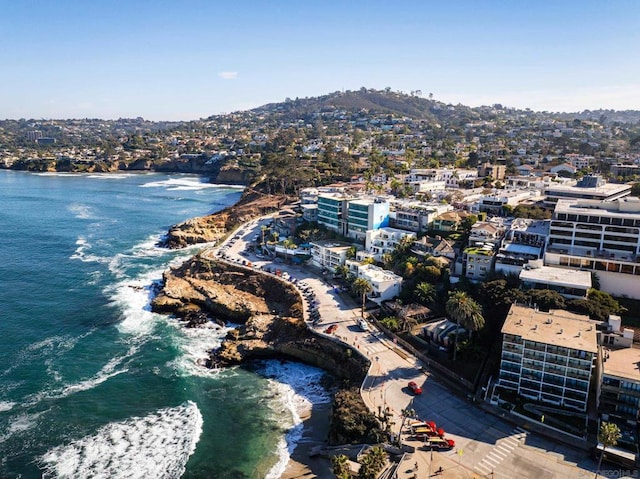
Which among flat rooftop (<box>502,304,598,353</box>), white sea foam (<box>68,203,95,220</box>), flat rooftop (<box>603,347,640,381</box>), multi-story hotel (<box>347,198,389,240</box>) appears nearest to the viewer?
flat rooftop (<box>603,347,640,381</box>)

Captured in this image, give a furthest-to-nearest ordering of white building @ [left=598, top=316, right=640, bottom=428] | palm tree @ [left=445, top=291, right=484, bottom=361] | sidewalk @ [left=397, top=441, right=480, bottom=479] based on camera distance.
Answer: palm tree @ [left=445, top=291, right=484, bottom=361]
white building @ [left=598, top=316, right=640, bottom=428]
sidewalk @ [left=397, top=441, right=480, bottom=479]

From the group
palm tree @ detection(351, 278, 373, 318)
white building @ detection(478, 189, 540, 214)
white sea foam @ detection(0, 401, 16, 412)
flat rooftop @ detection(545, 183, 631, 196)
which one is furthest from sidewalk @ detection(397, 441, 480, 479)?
flat rooftop @ detection(545, 183, 631, 196)

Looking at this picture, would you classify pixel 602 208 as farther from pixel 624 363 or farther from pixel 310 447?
pixel 310 447

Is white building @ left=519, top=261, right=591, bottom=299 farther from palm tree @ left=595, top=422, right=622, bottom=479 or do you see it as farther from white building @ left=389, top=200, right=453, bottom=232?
white building @ left=389, top=200, right=453, bottom=232

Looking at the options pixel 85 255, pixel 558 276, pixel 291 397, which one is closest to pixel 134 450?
pixel 291 397

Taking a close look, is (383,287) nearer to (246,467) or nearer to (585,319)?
(585,319)

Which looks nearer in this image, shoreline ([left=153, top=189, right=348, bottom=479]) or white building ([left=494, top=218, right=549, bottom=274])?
shoreline ([left=153, top=189, right=348, bottom=479])

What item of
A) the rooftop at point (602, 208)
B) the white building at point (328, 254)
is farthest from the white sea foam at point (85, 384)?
the rooftop at point (602, 208)
